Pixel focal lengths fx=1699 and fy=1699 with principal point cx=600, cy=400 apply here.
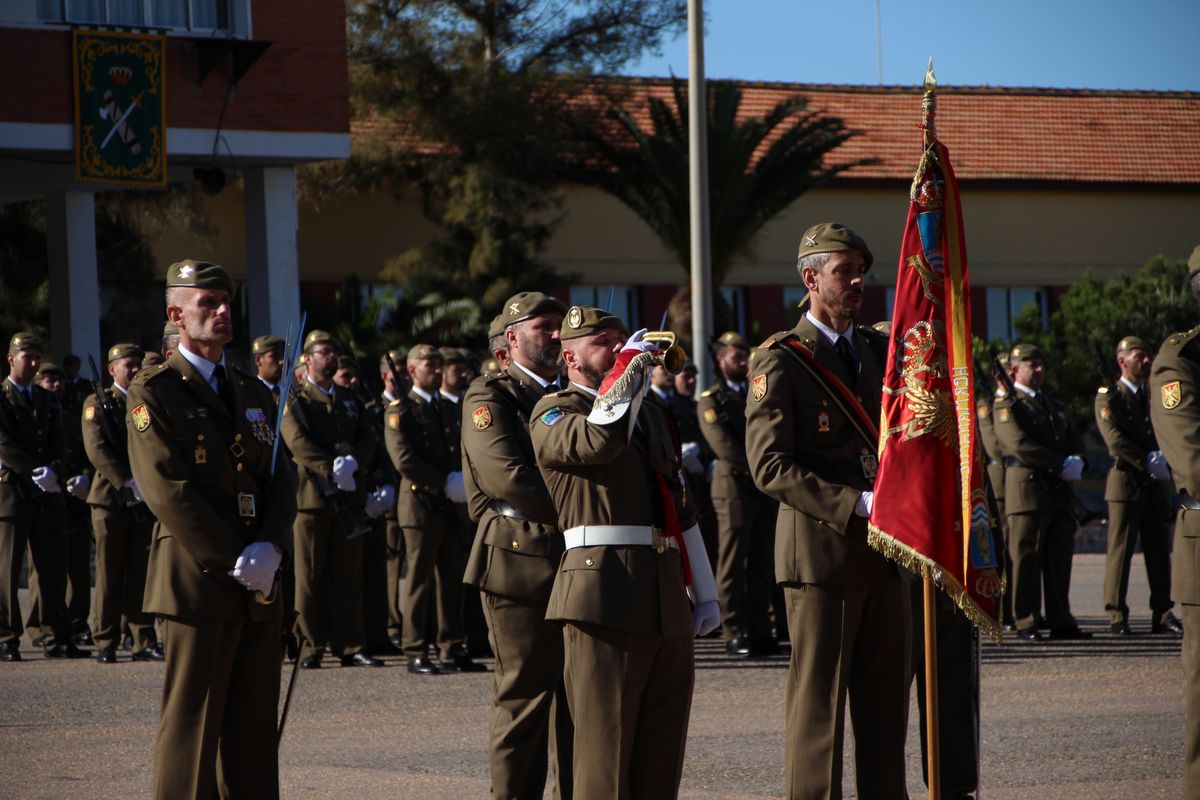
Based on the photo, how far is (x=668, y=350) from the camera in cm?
536

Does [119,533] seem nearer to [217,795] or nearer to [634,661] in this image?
[217,795]

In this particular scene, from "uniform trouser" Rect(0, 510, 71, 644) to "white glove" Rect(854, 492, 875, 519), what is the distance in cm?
849

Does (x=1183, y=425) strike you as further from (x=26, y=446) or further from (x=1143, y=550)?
(x=26, y=446)

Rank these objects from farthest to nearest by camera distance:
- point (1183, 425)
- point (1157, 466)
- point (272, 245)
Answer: point (272, 245) → point (1157, 466) → point (1183, 425)

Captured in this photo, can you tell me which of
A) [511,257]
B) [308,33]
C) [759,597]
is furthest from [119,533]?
[511,257]

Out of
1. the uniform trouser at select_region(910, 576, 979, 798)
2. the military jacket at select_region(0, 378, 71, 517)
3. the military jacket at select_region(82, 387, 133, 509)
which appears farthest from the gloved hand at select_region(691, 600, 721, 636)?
the military jacket at select_region(0, 378, 71, 517)

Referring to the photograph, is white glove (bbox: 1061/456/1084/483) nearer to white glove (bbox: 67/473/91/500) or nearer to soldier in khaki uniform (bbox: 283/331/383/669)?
soldier in khaki uniform (bbox: 283/331/383/669)

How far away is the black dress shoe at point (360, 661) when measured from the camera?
39.4 feet

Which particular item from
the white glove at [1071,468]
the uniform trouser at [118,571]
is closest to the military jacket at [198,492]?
the uniform trouser at [118,571]

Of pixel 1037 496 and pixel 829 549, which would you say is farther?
pixel 1037 496

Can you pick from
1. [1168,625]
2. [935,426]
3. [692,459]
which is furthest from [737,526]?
[935,426]

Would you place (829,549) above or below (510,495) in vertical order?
below

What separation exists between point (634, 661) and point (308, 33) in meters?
16.1

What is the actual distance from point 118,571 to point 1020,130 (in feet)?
97.5
